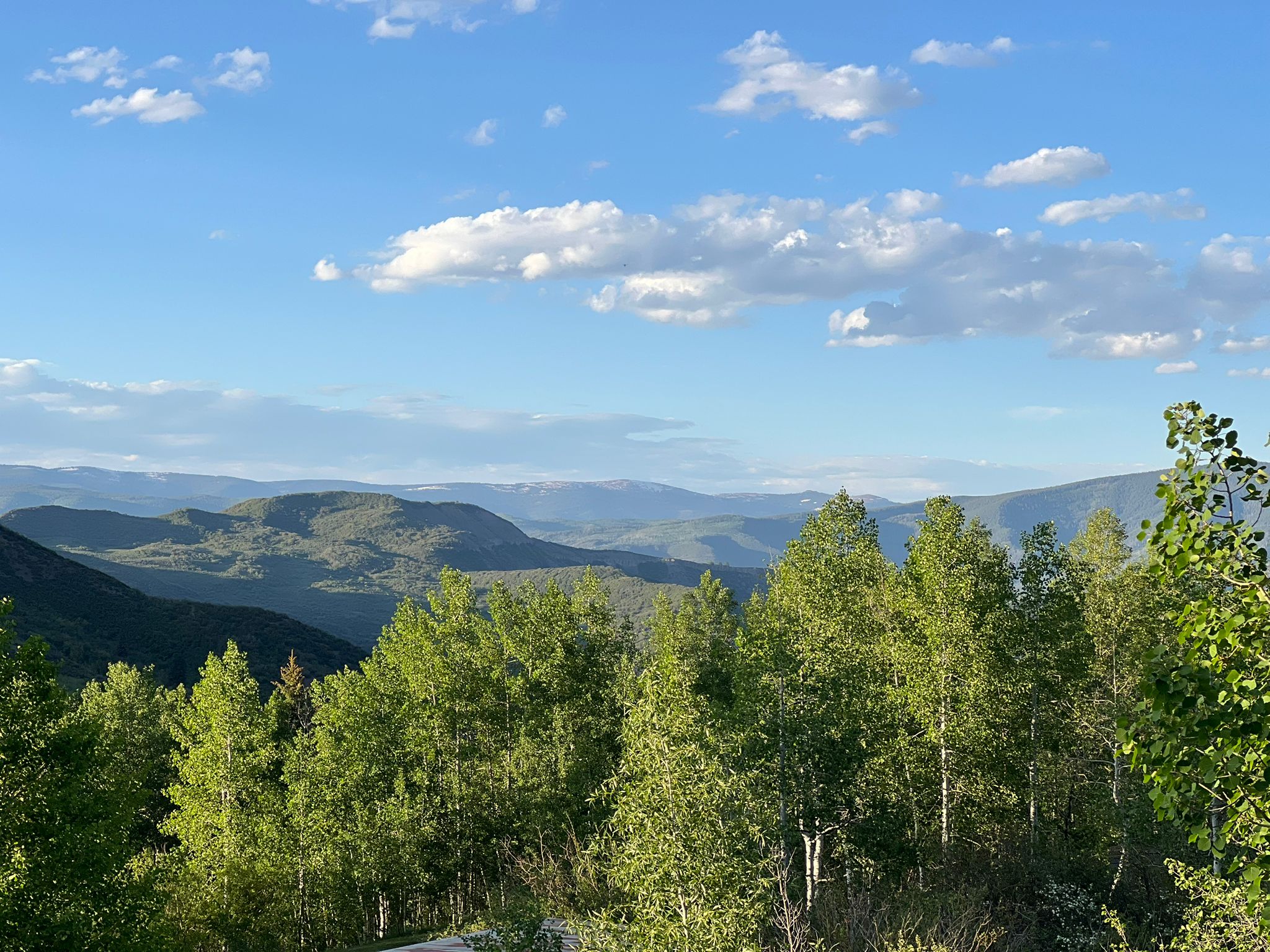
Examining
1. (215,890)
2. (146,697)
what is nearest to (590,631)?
(215,890)

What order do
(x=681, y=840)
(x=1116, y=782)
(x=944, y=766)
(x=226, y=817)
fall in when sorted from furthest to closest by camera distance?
(x=226, y=817), (x=1116, y=782), (x=944, y=766), (x=681, y=840)

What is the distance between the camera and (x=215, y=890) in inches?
1390

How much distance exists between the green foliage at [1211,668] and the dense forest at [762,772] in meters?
0.03

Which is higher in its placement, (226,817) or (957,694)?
(957,694)

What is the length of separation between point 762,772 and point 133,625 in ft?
404

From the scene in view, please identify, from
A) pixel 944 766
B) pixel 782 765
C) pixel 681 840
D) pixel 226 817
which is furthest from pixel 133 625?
pixel 681 840

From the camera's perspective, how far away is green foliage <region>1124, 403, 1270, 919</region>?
297 inches

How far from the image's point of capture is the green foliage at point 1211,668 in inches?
297

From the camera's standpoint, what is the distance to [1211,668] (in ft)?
26.6

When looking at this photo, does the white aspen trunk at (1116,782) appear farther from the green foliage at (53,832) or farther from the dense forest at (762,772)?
the green foliage at (53,832)

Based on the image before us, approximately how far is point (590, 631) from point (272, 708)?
605 inches

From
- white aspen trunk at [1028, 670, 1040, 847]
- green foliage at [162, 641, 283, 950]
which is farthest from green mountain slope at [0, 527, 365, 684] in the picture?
white aspen trunk at [1028, 670, 1040, 847]

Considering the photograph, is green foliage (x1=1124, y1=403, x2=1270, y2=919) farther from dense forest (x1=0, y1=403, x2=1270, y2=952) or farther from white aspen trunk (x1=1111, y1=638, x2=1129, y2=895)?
white aspen trunk (x1=1111, y1=638, x2=1129, y2=895)

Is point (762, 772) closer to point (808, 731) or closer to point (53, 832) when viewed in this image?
point (808, 731)
